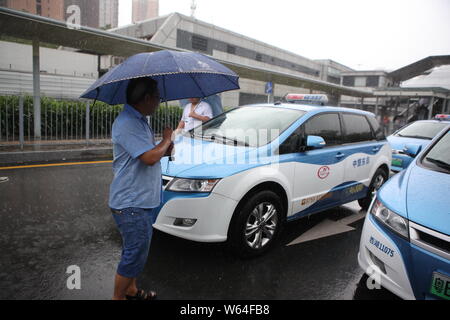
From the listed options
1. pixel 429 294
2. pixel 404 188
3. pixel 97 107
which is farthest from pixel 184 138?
pixel 97 107

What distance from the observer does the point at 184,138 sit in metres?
4.14

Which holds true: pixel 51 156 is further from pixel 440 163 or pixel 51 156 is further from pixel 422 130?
pixel 422 130

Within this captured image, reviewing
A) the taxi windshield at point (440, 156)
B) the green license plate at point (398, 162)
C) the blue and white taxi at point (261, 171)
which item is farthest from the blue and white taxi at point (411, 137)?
the taxi windshield at point (440, 156)

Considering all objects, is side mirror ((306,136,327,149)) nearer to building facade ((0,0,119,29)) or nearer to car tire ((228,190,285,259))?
car tire ((228,190,285,259))

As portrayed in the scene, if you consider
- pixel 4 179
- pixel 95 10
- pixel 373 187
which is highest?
pixel 95 10

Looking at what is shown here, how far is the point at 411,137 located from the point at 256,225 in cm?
669

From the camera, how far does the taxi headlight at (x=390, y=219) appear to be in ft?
7.70

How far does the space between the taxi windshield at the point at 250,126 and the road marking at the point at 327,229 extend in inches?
51.1

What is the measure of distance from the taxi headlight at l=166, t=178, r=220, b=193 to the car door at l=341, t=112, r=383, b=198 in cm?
225

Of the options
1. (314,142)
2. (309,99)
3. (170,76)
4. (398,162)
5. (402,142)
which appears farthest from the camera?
(402,142)

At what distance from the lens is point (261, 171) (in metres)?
3.25

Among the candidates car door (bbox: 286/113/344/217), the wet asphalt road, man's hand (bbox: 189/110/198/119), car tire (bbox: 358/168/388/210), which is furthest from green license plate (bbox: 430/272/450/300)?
man's hand (bbox: 189/110/198/119)

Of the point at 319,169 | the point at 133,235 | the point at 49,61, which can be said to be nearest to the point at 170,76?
the point at 133,235
